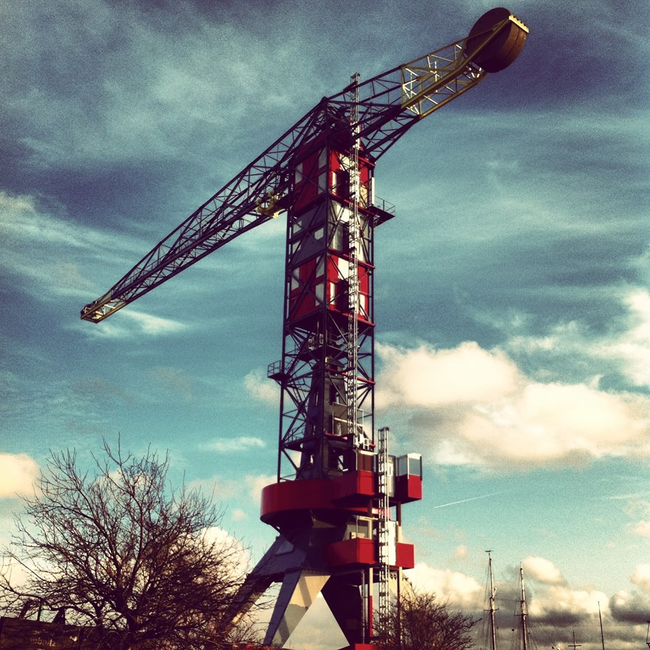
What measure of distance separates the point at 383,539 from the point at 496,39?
117 ft

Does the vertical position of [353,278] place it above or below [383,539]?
above

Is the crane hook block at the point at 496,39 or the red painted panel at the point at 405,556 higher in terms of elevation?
the crane hook block at the point at 496,39

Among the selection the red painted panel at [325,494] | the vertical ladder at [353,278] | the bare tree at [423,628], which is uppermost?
the vertical ladder at [353,278]

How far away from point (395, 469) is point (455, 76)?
29140mm

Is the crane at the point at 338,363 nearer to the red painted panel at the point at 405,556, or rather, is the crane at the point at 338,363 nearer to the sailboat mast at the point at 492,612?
the red painted panel at the point at 405,556

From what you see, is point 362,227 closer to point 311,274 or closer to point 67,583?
point 311,274

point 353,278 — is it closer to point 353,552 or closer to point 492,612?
point 353,552

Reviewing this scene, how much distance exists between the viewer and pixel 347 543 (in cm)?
5462

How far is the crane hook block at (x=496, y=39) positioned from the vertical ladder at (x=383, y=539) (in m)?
28.8

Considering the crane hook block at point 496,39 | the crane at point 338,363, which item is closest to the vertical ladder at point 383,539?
the crane at point 338,363

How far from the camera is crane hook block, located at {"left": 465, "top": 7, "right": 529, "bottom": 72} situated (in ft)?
179

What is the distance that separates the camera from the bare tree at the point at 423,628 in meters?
51.1

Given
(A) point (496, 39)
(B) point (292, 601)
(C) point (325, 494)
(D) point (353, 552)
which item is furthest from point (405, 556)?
(A) point (496, 39)

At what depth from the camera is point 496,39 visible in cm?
5491
